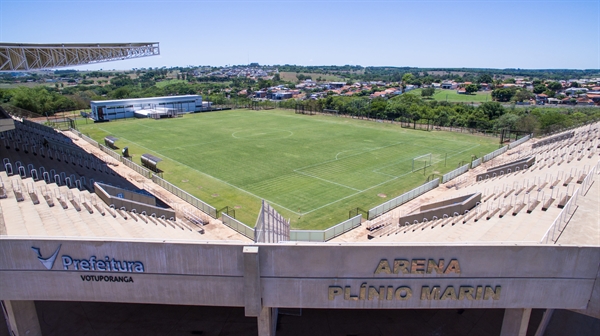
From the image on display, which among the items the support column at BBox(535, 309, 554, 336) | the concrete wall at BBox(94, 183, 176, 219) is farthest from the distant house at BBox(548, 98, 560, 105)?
the concrete wall at BBox(94, 183, 176, 219)

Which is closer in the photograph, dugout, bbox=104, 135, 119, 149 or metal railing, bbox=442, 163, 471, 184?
metal railing, bbox=442, 163, 471, 184

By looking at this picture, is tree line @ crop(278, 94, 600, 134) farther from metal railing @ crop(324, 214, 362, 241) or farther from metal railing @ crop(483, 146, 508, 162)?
metal railing @ crop(324, 214, 362, 241)

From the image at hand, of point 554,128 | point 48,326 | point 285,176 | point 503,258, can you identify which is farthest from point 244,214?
point 554,128

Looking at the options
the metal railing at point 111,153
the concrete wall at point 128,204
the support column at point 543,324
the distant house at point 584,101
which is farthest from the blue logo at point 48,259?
the distant house at point 584,101

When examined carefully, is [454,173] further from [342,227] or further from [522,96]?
[522,96]

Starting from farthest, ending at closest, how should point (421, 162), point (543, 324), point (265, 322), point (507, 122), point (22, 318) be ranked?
point (507, 122), point (421, 162), point (543, 324), point (22, 318), point (265, 322)

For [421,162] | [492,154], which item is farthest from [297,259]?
[492,154]
